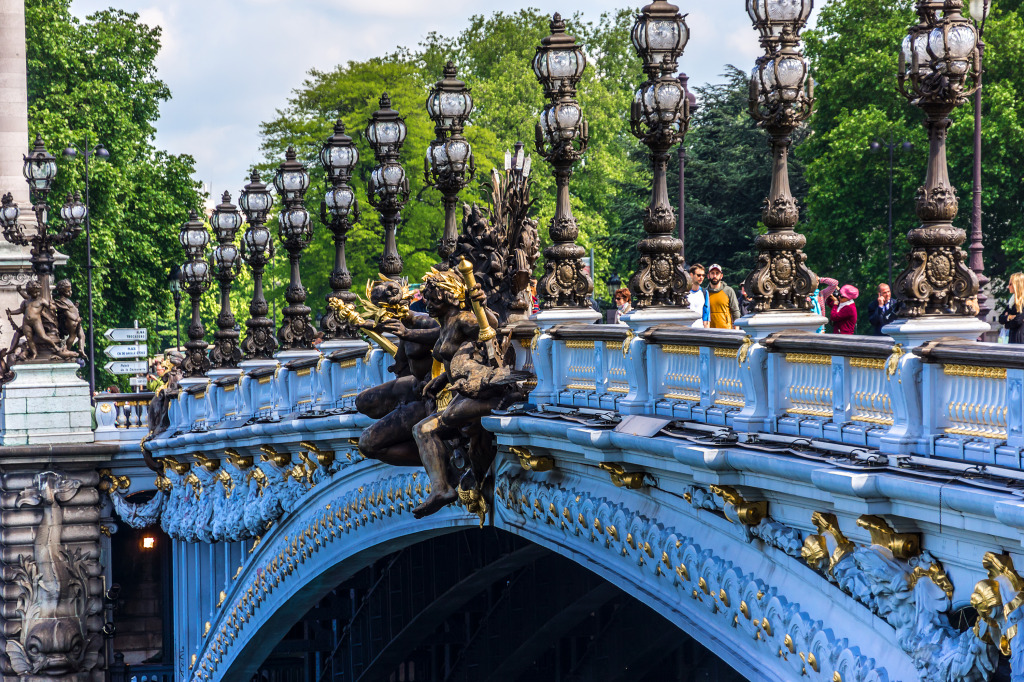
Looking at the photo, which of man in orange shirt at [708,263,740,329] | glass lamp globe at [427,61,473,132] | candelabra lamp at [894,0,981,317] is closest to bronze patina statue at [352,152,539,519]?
man in orange shirt at [708,263,740,329]

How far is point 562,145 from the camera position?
63.2ft

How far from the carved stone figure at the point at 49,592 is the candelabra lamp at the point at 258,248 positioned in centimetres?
979

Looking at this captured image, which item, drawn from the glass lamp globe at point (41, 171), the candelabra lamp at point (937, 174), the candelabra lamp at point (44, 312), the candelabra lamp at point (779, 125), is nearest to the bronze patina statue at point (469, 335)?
the candelabra lamp at point (779, 125)

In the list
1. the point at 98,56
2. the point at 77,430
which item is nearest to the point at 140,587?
the point at 77,430

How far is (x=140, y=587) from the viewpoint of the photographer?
49844 mm

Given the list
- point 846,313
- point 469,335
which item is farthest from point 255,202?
point 846,313

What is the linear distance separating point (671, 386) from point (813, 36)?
22232 mm

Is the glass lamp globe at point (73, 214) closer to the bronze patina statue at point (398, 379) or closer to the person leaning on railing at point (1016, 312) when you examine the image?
the bronze patina statue at point (398, 379)

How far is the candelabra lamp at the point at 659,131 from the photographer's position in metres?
16.9

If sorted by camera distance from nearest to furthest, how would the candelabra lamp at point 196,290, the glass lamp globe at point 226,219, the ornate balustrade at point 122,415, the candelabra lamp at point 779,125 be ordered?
the candelabra lamp at point 779,125 → the glass lamp globe at point 226,219 → the candelabra lamp at point 196,290 → the ornate balustrade at point 122,415

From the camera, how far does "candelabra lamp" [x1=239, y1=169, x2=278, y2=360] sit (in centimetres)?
3344

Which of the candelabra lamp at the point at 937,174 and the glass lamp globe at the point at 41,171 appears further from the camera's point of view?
the glass lamp globe at the point at 41,171

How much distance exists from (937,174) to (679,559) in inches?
188

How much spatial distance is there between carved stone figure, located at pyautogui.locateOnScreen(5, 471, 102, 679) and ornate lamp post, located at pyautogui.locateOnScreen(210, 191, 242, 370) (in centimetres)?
686
